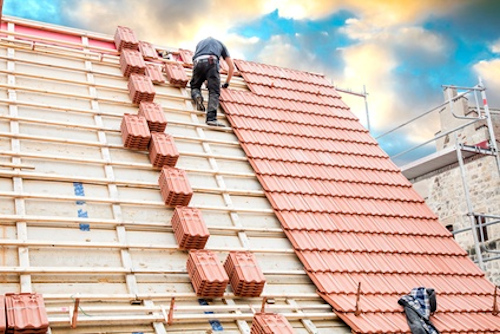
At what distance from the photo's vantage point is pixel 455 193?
13.2 metres

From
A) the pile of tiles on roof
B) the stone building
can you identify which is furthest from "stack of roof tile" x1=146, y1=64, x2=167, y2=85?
the stone building

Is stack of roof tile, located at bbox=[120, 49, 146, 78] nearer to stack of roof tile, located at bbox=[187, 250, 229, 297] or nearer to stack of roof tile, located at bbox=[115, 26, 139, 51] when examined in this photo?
stack of roof tile, located at bbox=[115, 26, 139, 51]

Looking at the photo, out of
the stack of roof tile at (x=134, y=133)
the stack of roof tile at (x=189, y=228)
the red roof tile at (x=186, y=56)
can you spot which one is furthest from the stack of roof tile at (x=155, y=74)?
the stack of roof tile at (x=189, y=228)

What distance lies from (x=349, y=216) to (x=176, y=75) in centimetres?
308

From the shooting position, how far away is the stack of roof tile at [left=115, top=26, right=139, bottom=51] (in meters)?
7.48

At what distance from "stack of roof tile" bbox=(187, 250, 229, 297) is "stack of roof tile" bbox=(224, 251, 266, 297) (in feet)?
0.41

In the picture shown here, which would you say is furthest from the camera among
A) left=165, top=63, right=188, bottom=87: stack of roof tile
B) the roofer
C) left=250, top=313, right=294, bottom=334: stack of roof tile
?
left=165, top=63, right=188, bottom=87: stack of roof tile

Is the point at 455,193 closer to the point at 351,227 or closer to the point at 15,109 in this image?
the point at 351,227

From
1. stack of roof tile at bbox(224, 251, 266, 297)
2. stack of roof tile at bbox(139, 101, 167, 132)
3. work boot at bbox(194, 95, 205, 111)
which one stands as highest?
work boot at bbox(194, 95, 205, 111)

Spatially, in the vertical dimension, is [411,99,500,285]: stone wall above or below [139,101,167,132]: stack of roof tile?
above

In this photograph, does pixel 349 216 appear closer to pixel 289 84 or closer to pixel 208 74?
pixel 208 74

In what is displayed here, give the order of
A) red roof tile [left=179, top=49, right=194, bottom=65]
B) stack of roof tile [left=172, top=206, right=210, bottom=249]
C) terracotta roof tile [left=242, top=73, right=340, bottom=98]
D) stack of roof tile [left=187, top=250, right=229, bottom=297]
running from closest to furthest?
stack of roof tile [left=187, top=250, right=229, bottom=297]
stack of roof tile [left=172, top=206, right=210, bottom=249]
red roof tile [left=179, top=49, right=194, bottom=65]
terracotta roof tile [left=242, top=73, right=340, bottom=98]

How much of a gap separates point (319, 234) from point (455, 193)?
8.71m

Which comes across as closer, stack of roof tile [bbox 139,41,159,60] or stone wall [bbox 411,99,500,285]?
stack of roof tile [bbox 139,41,159,60]
